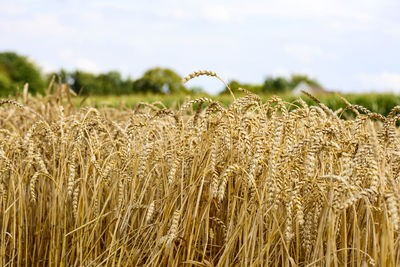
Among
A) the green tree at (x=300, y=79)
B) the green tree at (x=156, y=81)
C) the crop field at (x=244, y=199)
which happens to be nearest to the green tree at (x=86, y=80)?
the green tree at (x=156, y=81)

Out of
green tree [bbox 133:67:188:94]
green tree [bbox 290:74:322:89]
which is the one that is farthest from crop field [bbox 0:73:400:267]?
green tree [bbox 290:74:322:89]

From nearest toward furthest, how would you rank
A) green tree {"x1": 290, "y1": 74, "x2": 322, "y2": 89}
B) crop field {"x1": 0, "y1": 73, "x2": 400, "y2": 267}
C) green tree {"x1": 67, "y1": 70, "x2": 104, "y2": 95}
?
crop field {"x1": 0, "y1": 73, "x2": 400, "y2": 267} → green tree {"x1": 67, "y1": 70, "x2": 104, "y2": 95} → green tree {"x1": 290, "y1": 74, "x2": 322, "y2": 89}

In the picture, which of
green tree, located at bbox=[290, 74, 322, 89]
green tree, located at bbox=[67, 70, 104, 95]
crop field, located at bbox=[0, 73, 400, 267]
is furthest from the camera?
green tree, located at bbox=[290, 74, 322, 89]

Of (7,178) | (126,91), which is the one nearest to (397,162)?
(7,178)

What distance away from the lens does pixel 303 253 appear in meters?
1.64

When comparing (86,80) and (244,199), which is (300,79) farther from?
(244,199)

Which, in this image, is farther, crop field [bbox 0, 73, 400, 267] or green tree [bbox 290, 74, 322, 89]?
green tree [bbox 290, 74, 322, 89]

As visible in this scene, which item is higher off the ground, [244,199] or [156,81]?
[156,81]

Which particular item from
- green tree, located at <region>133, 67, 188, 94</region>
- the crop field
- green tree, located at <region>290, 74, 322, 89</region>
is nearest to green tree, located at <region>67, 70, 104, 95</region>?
green tree, located at <region>133, 67, 188, 94</region>

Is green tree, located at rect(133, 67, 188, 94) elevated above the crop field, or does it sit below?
above

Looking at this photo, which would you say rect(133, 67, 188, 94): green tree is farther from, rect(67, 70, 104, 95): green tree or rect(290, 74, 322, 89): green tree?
rect(290, 74, 322, 89): green tree

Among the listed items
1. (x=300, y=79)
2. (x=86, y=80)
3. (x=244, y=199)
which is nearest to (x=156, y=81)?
(x=86, y=80)

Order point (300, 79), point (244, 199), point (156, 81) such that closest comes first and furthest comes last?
point (244, 199), point (156, 81), point (300, 79)

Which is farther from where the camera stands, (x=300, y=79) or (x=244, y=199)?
(x=300, y=79)
